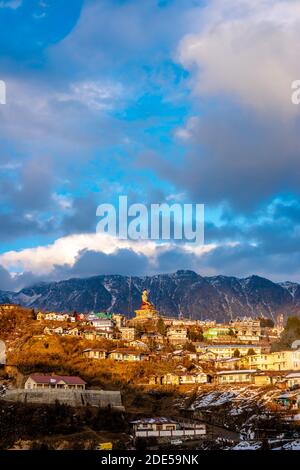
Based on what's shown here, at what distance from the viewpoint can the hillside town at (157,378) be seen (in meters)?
64.4

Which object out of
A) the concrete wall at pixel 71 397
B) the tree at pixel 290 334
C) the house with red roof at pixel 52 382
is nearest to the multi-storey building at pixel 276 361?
the tree at pixel 290 334

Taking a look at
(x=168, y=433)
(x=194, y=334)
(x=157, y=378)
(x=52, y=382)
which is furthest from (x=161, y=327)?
(x=168, y=433)

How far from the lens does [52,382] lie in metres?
73.1

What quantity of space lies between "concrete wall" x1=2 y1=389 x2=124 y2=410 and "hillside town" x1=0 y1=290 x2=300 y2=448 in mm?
103

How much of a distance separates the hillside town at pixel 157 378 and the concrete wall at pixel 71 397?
0.34ft

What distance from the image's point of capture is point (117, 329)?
→ 11544cm

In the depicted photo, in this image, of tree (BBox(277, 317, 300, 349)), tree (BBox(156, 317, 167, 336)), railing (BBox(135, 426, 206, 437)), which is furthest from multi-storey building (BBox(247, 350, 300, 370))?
railing (BBox(135, 426, 206, 437))

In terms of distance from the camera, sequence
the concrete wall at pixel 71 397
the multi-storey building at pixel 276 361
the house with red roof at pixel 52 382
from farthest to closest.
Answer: the multi-storey building at pixel 276 361, the house with red roof at pixel 52 382, the concrete wall at pixel 71 397

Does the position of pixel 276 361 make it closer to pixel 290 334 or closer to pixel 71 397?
pixel 290 334

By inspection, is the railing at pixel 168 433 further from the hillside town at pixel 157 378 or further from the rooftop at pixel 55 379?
the rooftop at pixel 55 379

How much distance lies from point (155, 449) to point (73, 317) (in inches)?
2569

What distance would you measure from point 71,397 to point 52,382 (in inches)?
108
